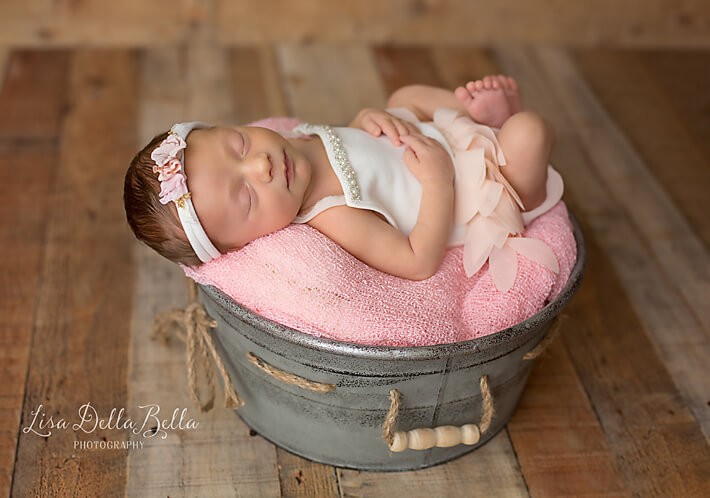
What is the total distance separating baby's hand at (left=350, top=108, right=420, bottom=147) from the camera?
57.6 inches

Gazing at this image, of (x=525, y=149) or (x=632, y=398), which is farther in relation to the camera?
(x=632, y=398)

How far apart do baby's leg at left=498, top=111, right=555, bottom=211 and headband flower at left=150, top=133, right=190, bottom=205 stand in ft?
1.77

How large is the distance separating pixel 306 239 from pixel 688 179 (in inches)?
48.6

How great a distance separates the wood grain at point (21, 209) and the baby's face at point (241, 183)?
0.48m

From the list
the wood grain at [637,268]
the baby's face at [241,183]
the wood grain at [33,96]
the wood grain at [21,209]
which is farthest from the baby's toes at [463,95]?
the wood grain at [33,96]

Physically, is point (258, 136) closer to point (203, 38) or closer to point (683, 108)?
point (203, 38)

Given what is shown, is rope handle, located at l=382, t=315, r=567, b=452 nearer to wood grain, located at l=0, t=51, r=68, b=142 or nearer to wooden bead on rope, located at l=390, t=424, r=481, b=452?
wooden bead on rope, located at l=390, t=424, r=481, b=452

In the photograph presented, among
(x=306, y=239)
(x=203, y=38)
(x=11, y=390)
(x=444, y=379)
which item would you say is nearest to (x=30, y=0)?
(x=203, y=38)

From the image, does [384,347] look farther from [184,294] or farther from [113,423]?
[184,294]

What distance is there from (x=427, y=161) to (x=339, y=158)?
0.15 metres

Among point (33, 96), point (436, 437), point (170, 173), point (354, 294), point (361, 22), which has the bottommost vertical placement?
point (33, 96)

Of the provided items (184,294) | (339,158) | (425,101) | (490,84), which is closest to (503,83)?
(490,84)

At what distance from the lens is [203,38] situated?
2.57 m

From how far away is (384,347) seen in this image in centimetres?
118
